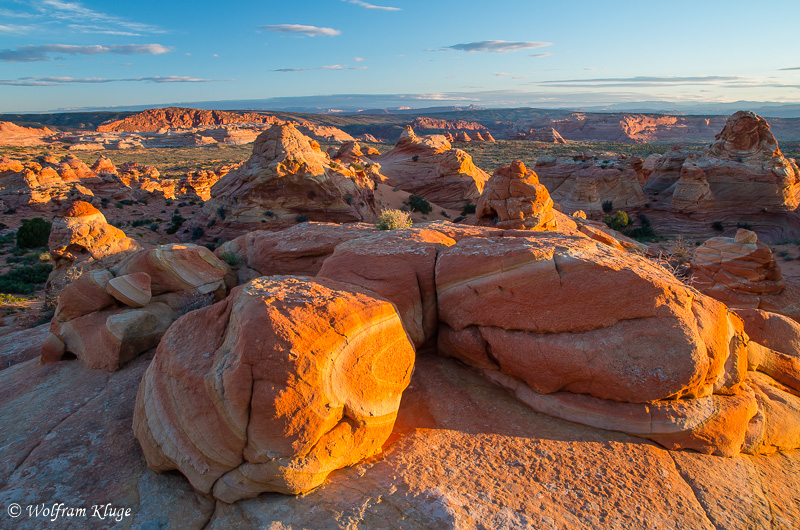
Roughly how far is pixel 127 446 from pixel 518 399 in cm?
572

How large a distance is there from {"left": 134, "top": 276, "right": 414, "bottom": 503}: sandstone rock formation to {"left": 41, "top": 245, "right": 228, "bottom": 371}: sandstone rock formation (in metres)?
2.76

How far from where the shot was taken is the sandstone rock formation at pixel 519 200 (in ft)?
57.7

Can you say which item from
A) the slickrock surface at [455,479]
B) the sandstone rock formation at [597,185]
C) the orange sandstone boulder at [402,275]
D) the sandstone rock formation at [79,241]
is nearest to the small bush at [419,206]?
the sandstone rock formation at [597,185]

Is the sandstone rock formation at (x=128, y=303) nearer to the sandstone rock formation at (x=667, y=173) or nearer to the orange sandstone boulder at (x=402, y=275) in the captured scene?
the orange sandstone boulder at (x=402, y=275)

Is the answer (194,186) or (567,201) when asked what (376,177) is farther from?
(194,186)

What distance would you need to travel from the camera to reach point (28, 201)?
34.7 m

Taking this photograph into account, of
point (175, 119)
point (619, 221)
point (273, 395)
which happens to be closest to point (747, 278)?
point (619, 221)

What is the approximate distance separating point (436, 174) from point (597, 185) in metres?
13.3

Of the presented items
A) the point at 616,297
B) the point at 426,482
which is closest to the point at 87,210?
the point at 426,482

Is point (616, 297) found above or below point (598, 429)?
above

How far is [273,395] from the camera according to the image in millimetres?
4836

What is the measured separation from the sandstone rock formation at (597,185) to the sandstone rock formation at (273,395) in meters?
32.0

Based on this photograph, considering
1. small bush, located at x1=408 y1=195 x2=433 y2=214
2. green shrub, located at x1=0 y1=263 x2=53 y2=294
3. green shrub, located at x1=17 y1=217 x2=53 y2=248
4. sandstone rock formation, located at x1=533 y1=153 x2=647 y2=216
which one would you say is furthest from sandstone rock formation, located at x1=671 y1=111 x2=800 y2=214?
green shrub, located at x1=17 y1=217 x2=53 y2=248

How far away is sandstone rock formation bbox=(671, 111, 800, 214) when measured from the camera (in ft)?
97.9
